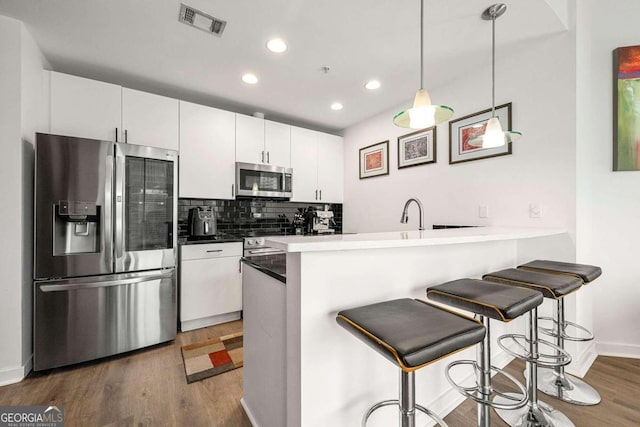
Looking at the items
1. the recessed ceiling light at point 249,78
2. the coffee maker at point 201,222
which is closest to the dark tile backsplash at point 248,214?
the coffee maker at point 201,222

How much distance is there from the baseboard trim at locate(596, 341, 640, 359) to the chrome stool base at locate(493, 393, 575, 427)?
3.48 feet

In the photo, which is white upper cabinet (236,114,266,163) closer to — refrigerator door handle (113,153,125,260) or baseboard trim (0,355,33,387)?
refrigerator door handle (113,153,125,260)

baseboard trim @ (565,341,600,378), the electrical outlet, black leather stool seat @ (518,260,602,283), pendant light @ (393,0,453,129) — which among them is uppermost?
pendant light @ (393,0,453,129)

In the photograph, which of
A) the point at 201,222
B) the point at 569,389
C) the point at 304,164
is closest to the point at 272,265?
the point at 201,222

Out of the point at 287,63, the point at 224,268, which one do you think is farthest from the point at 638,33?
the point at 224,268

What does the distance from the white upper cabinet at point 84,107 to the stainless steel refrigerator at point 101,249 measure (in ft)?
1.50

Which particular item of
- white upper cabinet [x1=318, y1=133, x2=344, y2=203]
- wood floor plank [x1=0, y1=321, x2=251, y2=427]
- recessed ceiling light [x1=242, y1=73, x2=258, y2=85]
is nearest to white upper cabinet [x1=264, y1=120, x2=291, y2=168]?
white upper cabinet [x1=318, y1=133, x2=344, y2=203]

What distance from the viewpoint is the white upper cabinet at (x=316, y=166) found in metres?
3.59

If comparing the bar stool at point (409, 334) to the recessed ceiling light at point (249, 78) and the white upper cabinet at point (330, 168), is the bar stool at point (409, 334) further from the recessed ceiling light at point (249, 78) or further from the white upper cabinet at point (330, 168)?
the white upper cabinet at point (330, 168)

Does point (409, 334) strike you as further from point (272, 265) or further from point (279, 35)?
point (279, 35)

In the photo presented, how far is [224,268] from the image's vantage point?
111 inches

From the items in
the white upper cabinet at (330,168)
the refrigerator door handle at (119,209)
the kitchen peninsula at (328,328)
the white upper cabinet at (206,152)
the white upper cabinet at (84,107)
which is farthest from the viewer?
the white upper cabinet at (330,168)

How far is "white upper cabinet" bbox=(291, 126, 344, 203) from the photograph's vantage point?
3.59m

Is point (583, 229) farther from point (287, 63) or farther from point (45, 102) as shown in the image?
point (45, 102)
